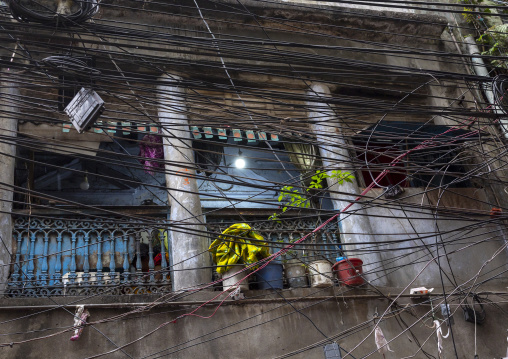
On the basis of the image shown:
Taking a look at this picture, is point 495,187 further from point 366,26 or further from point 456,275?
point 366,26

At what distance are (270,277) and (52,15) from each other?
3.59 m

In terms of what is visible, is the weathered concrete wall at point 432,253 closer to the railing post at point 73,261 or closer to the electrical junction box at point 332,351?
the electrical junction box at point 332,351

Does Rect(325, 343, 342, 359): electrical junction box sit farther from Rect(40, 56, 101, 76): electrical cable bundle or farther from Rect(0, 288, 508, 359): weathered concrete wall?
Rect(40, 56, 101, 76): electrical cable bundle

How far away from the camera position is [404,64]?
9.02 meters

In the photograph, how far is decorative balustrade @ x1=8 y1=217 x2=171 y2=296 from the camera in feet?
19.4

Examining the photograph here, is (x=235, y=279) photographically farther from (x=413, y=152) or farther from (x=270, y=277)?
(x=413, y=152)

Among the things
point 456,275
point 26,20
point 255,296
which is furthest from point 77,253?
point 456,275

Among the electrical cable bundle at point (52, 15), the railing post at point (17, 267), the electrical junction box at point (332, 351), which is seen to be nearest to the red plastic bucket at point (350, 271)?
the electrical junction box at point (332, 351)

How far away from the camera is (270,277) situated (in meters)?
6.27

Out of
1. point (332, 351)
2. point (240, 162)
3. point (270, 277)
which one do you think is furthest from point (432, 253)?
point (240, 162)

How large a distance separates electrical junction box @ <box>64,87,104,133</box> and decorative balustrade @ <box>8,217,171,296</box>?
6.08ft

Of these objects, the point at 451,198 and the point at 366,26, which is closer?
the point at 451,198

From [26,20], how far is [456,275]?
237 inches

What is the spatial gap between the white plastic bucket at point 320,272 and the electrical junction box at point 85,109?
3202 millimetres
